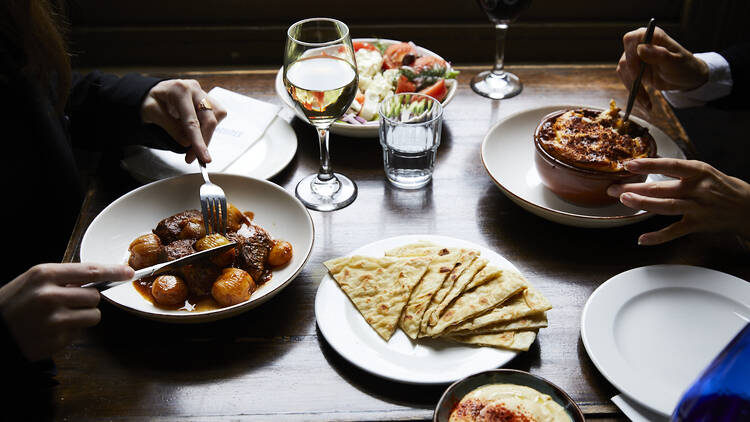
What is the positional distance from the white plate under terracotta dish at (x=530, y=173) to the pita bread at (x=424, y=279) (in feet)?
0.90

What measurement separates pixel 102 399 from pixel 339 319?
447mm

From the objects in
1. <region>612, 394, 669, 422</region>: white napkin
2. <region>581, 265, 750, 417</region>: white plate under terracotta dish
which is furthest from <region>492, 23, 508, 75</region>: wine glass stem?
<region>612, 394, 669, 422</region>: white napkin

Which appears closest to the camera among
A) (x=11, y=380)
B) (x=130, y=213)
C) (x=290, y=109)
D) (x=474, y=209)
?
(x=11, y=380)

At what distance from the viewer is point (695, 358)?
1.12 m

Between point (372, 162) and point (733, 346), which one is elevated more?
point (733, 346)

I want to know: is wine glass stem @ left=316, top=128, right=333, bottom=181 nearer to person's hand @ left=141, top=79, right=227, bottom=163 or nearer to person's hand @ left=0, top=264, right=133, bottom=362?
person's hand @ left=141, top=79, right=227, bottom=163

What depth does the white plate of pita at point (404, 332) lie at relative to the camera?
3.62ft

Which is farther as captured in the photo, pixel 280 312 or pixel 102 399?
pixel 280 312

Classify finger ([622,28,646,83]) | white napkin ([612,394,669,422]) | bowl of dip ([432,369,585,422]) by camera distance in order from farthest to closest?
finger ([622,28,646,83])
white napkin ([612,394,669,422])
bowl of dip ([432,369,585,422])

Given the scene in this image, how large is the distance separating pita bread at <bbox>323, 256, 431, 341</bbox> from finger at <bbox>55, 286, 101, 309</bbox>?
45 centimetres

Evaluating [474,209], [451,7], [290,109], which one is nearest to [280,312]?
[474,209]

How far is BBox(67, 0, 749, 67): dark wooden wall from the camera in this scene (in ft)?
10.6

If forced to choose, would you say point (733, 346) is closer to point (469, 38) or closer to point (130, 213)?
point (130, 213)

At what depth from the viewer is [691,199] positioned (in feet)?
4.47
